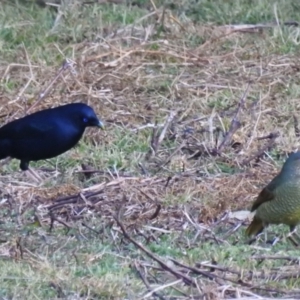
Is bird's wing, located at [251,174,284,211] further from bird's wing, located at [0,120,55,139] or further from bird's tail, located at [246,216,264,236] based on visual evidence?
bird's wing, located at [0,120,55,139]

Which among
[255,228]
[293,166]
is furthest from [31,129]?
[293,166]

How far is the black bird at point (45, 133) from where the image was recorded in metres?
8.83

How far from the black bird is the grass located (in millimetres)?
168

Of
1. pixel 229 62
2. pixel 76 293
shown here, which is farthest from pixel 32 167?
pixel 76 293

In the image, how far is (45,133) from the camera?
29.2ft

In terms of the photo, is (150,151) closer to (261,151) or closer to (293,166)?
(261,151)

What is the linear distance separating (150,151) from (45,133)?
84 cm

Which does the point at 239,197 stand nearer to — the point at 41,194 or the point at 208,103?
the point at 41,194

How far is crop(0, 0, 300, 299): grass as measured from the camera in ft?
19.5

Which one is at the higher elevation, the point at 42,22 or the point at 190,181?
the point at 190,181

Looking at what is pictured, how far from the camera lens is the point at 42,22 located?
12.1 meters

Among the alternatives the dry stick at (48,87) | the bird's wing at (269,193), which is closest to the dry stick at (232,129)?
the dry stick at (48,87)

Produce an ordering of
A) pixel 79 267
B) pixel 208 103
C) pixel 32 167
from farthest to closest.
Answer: pixel 208 103 → pixel 32 167 → pixel 79 267

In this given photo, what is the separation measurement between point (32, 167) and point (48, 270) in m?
3.28
